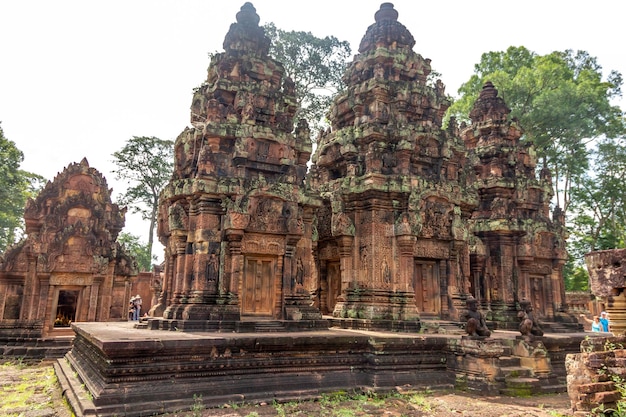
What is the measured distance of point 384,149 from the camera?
1248 centimetres

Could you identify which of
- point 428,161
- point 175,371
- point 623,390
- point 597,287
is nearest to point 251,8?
point 428,161

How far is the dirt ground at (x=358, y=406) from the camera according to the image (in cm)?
684

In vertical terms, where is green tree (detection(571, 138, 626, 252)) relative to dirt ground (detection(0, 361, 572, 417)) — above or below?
above

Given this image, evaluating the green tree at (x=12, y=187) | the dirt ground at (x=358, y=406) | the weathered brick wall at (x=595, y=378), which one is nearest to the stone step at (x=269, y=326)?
the dirt ground at (x=358, y=406)

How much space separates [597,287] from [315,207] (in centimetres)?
589

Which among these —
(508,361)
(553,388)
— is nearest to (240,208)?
(508,361)

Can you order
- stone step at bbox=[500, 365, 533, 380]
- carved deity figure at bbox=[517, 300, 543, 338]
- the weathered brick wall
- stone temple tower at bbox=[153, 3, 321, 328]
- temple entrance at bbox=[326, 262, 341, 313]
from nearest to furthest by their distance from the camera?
1. the weathered brick wall
2. stone step at bbox=[500, 365, 533, 380]
3. stone temple tower at bbox=[153, 3, 321, 328]
4. carved deity figure at bbox=[517, 300, 543, 338]
5. temple entrance at bbox=[326, 262, 341, 313]

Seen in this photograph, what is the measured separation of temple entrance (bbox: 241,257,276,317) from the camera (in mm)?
9742

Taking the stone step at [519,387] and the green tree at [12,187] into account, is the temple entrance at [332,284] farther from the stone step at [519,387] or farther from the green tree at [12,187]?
the green tree at [12,187]

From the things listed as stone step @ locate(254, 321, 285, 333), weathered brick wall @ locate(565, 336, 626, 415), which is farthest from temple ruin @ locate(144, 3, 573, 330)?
weathered brick wall @ locate(565, 336, 626, 415)

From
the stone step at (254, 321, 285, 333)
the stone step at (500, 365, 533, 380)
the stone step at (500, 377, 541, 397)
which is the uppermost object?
the stone step at (254, 321, 285, 333)

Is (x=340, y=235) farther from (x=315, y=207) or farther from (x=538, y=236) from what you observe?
(x=538, y=236)

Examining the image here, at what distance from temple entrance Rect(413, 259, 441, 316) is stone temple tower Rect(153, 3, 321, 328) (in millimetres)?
3508

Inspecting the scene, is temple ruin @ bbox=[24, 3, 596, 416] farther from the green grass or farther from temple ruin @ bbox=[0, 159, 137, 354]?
temple ruin @ bbox=[0, 159, 137, 354]
